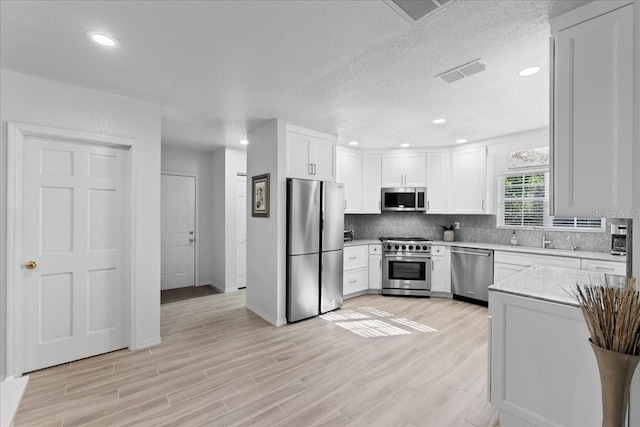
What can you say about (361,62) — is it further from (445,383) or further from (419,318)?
(419,318)

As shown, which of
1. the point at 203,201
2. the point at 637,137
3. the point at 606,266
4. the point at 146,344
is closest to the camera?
the point at 637,137

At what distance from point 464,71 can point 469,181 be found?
2.94 m

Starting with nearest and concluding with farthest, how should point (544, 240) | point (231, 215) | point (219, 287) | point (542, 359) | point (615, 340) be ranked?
point (615, 340)
point (542, 359)
point (544, 240)
point (231, 215)
point (219, 287)

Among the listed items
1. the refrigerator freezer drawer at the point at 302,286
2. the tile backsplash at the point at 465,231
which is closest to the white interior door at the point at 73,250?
the refrigerator freezer drawer at the point at 302,286

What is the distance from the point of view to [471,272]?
461 centimetres

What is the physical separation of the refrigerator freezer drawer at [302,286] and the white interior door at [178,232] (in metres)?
2.78

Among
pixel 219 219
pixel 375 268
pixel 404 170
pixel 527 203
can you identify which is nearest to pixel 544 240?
pixel 527 203

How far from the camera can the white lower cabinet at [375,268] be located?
17.0 feet

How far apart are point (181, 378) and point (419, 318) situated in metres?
2.93

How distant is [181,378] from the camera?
255 cm

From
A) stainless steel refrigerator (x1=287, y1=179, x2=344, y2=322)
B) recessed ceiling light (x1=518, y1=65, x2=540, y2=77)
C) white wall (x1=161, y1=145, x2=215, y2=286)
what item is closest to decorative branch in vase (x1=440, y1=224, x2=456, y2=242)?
stainless steel refrigerator (x1=287, y1=179, x2=344, y2=322)

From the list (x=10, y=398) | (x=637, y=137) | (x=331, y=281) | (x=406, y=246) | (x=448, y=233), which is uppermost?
(x=637, y=137)

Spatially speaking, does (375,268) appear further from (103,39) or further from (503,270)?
(103,39)

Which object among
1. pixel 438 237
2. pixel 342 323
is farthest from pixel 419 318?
pixel 438 237
